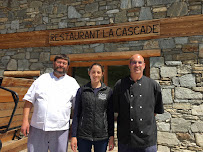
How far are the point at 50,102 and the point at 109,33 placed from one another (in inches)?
123

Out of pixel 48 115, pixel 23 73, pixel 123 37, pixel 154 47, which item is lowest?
pixel 48 115

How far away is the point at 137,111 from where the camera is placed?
6.56 feet

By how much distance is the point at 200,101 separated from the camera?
159 inches

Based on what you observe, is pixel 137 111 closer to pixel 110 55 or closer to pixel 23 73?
pixel 110 55

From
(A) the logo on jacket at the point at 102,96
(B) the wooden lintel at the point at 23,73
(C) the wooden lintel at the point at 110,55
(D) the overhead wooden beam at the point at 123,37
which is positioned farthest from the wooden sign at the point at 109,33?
(A) the logo on jacket at the point at 102,96

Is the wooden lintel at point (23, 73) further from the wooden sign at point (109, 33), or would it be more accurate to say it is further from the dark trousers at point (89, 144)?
the dark trousers at point (89, 144)

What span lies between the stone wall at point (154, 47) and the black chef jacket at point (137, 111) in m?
2.38

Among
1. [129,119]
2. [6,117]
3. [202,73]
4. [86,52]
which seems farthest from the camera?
[86,52]

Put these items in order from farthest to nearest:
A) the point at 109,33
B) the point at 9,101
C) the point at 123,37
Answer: the point at 109,33
the point at 123,37
the point at 9,101

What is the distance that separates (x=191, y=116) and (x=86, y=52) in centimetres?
334

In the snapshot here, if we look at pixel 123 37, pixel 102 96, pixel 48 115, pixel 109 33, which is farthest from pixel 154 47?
pixel 48 115

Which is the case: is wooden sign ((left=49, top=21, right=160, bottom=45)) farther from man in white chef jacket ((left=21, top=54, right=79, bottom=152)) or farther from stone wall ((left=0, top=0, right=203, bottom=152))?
man in white chef jacket ((left=21, top=54, right=79, bottom=152))

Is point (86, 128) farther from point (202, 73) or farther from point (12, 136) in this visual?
point (202, 73)

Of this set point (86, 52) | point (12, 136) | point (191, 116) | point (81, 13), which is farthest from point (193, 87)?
point (12, 136)
